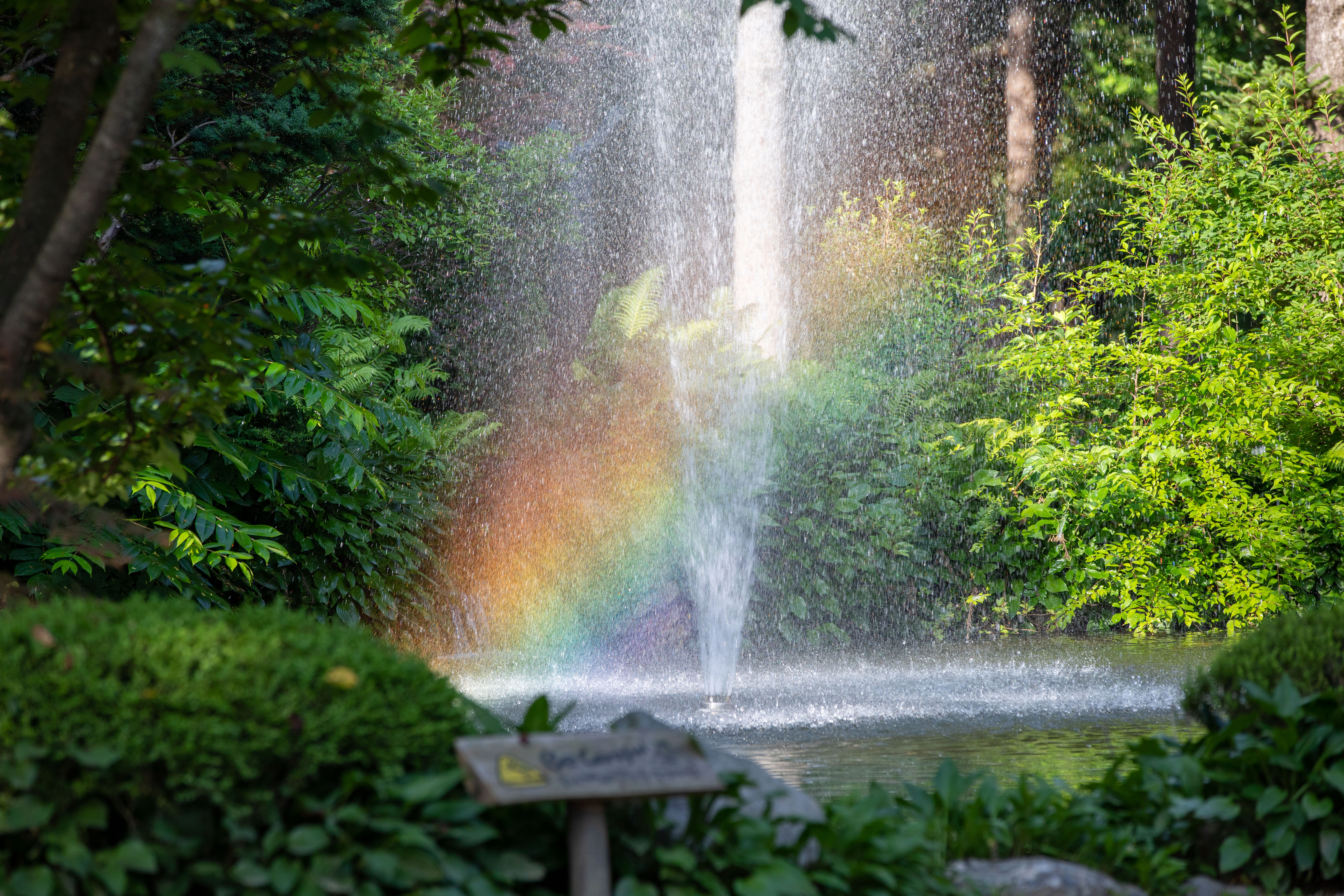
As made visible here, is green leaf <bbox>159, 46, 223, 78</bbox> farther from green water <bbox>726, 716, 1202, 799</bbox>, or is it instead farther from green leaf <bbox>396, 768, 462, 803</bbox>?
green water <bbox>726, 716, 1202, 799</bbox>

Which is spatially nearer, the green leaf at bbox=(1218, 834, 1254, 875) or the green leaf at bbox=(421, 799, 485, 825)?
the green leaf at bbox=(421, 799, 485, 825)

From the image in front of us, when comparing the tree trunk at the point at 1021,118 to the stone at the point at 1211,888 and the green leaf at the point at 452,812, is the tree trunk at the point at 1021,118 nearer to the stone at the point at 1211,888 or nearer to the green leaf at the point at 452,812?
the stone at the point at 1211,888

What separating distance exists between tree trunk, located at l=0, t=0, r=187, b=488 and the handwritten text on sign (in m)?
1.42

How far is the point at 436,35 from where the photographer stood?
143 inches

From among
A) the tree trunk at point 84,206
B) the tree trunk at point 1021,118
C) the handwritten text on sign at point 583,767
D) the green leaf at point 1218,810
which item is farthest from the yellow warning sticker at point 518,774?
the tree trunk at point 1021,118

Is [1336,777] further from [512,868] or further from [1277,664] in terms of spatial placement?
[512,868]

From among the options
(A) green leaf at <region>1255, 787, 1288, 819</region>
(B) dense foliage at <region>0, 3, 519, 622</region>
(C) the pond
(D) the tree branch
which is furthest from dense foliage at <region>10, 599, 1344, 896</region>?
(C) the pond

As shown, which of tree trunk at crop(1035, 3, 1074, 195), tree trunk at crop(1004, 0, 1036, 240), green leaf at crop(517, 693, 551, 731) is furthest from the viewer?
tree trunk at crop(1035, 3, 1074, 195)

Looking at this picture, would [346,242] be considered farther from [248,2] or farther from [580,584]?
[580,584]

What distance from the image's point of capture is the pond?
5215 millimetres

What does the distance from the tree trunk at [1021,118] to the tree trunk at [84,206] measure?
40.0 ft

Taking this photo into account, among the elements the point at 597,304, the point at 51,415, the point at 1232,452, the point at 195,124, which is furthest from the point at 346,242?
the point at 597,304

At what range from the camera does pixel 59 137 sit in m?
3.01

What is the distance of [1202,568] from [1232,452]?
3.40ft
